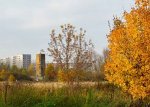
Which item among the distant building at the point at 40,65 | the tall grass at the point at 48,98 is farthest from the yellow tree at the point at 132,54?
the distant building at the point at 40,65

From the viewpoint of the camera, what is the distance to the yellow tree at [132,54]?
1688 cm

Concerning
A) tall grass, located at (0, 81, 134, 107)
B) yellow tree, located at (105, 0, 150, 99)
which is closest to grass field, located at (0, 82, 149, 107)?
tall grass, located at (0, 81, 134, 107)

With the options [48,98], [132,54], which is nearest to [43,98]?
[48,98]

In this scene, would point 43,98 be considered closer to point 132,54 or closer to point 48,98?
point 48,98

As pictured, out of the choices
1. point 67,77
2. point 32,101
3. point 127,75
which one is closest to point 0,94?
point 32,101

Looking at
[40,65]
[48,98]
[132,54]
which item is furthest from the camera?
[40,65]

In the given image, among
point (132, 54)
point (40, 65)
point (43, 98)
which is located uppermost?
point (40, 65)

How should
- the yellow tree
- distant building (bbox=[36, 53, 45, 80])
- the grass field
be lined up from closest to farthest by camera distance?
the grass field
the yellow tree
distant building (bbox=[36, 53, 45, 80])

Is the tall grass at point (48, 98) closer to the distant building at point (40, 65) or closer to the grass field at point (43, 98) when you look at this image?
the grass field at point (43, 98)

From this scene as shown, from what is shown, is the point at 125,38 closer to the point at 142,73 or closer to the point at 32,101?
the point at 142,73

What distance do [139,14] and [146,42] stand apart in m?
1.54

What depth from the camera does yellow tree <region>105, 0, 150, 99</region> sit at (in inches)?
664

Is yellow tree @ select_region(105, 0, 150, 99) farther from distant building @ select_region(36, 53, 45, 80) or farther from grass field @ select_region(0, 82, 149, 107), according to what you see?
distant building @ select_region(36, 53, 45, 80)

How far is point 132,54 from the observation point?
1694cm
